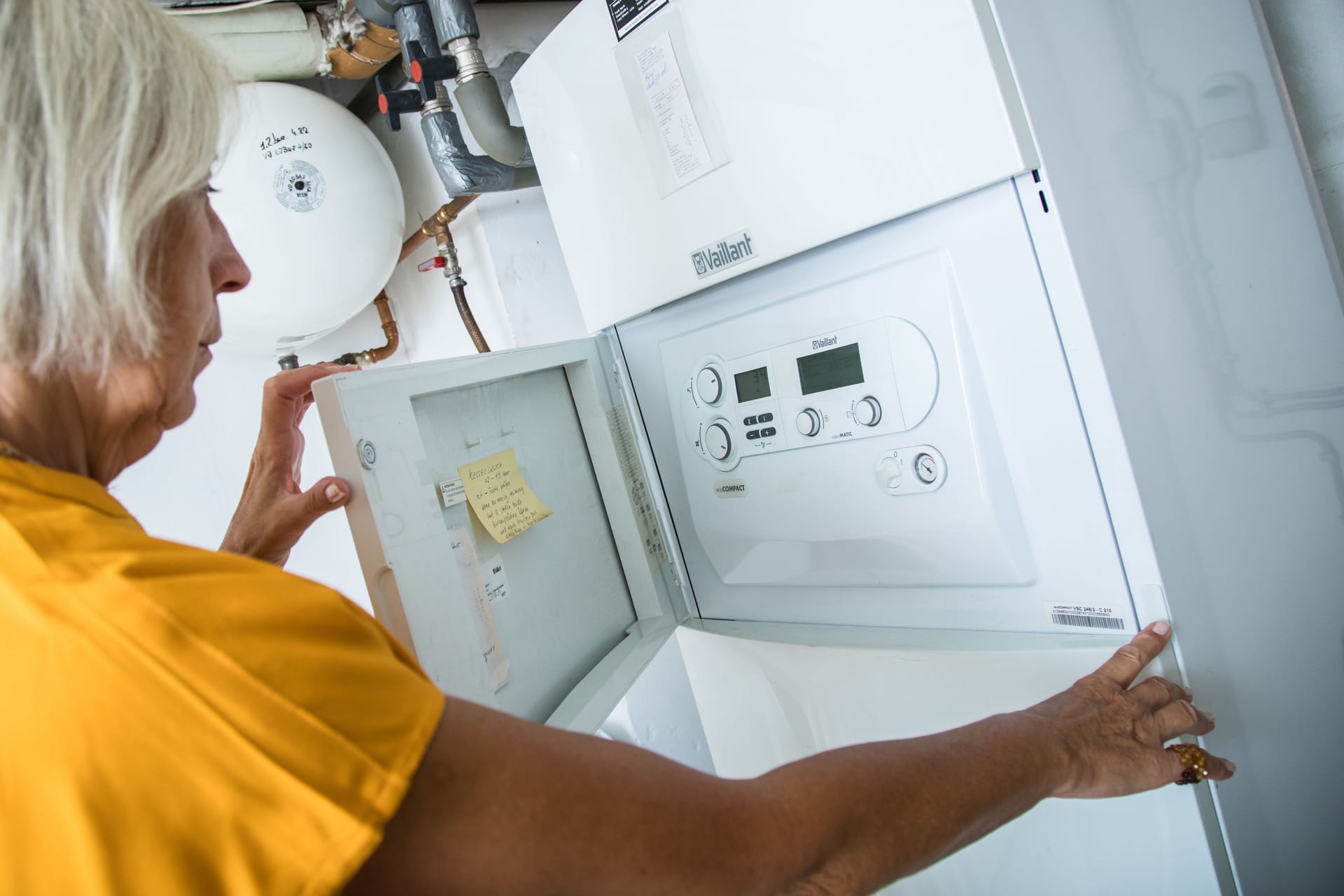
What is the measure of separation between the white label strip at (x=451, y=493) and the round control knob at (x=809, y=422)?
34cm

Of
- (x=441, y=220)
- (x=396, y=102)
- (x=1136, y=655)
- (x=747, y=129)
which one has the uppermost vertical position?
(x=396, y=102)

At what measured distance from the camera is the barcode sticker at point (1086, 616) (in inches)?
27.8

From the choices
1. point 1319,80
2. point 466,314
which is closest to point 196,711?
point 466,314

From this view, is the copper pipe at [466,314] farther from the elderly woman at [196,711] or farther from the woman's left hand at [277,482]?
the elderly woman at [196,711]

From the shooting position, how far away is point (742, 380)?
926mm

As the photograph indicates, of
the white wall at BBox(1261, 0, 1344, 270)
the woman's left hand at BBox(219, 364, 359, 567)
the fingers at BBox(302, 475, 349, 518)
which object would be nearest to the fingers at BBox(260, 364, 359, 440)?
the woman's left hand at BBox(219, 364, 359, 567)

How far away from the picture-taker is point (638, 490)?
1.07 meters

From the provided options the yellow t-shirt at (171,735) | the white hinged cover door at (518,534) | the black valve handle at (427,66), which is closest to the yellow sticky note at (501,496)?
the white hinged cover door at (518,534)

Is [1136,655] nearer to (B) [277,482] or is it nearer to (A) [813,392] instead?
(A) [813,392]

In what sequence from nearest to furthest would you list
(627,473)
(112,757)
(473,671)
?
(112,757), (473,671), (627,473)

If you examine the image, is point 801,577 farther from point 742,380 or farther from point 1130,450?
point 1130,450

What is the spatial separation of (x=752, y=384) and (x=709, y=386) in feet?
0.20

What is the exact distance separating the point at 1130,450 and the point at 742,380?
39cm

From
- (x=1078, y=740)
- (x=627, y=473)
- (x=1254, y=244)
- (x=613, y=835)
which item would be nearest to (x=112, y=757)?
(x=613, y=835)
